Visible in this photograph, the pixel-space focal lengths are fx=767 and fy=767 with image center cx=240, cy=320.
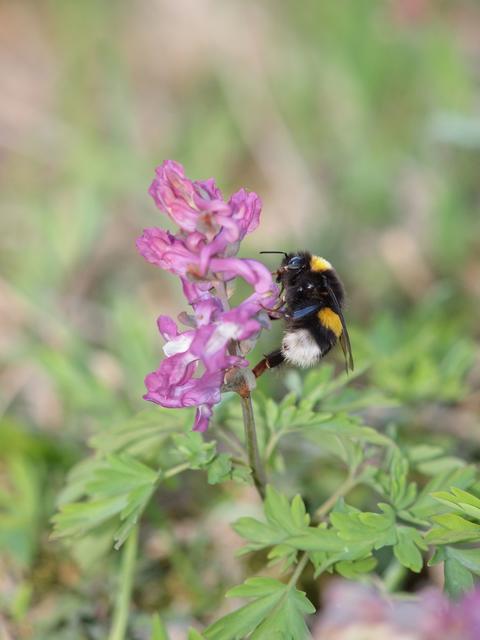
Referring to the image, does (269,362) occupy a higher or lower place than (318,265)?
lower

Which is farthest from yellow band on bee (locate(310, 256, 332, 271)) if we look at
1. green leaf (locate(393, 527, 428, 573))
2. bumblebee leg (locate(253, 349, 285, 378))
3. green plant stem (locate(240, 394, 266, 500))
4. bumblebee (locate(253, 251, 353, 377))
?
green leaf (locate(393, 527, 428, 573))

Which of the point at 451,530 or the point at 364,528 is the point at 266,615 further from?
the point at 451,530

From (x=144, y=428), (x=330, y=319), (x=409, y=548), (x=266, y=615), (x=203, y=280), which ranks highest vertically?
(x=203, y=280)

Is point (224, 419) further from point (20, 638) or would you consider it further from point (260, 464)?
point (20, 638)

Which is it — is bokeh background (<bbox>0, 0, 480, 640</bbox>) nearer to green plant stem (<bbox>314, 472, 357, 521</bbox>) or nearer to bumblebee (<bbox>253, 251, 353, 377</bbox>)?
green plant stem (<bbox>314, 472, 357, 521</bbox>)

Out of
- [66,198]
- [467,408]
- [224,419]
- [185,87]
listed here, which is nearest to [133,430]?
[224,419]

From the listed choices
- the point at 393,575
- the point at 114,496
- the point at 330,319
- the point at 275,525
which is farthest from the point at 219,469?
the point at 393,575

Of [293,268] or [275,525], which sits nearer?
[275,525]
